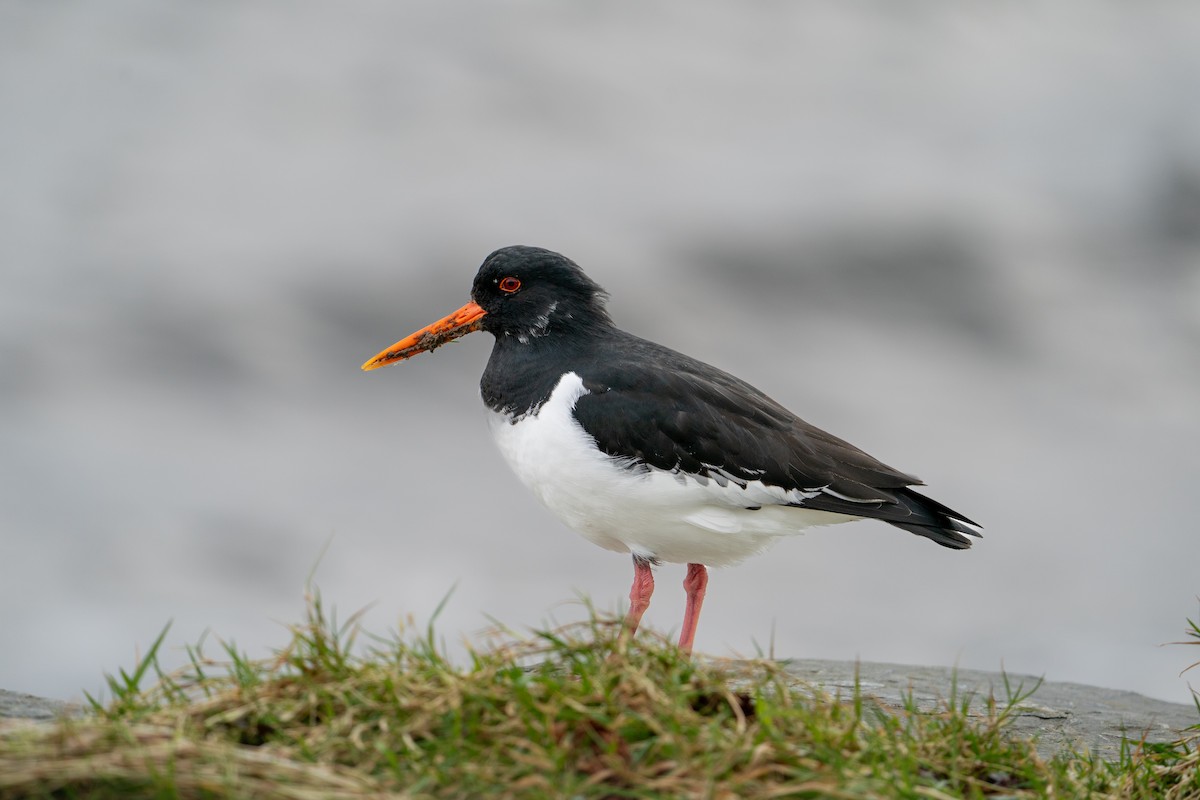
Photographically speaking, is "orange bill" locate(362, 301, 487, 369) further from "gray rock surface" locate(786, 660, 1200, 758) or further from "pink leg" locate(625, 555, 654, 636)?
"gray rock surface" locate(786, 660, 1200, 758)

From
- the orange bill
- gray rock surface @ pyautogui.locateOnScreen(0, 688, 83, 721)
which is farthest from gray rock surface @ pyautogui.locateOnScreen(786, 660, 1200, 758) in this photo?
gray rock surface @ pyautogui.locateOnScreen(0, 688, 83, 721)

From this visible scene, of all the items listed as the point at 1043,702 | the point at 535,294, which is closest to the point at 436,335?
the point at 535,294

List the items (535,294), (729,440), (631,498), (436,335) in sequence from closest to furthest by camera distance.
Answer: (631,498) → (729,440) → (535,294) → (436,335)

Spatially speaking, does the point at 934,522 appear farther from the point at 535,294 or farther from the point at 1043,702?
the point at 535,294

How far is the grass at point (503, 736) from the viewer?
3.02 meters

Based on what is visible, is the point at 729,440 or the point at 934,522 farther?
the point at 934,522

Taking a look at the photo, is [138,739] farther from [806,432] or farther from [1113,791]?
[806,432]

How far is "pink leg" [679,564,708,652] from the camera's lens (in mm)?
6391

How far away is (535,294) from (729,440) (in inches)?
52.8

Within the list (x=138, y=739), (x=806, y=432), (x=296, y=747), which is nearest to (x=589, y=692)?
(x=296, y=747)

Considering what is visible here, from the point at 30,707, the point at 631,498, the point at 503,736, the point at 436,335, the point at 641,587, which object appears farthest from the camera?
the point at 436,335

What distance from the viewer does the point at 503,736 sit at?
3309 millimetres

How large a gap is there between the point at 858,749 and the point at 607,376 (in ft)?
8.98

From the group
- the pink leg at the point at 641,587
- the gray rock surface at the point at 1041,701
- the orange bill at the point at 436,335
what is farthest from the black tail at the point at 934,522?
the orange bill at the point at 436,335
